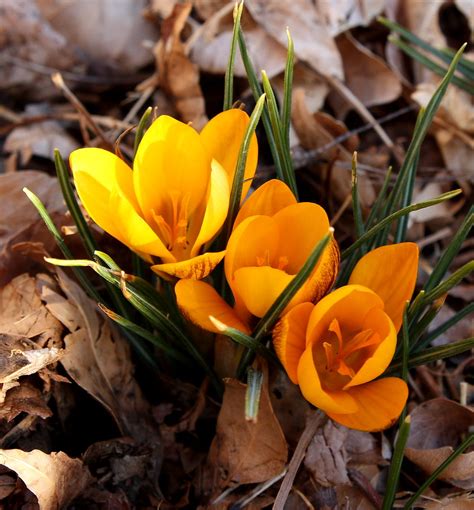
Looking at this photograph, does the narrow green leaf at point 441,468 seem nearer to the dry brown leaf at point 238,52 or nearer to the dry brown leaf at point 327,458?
the dry brown leaf at point 327,458

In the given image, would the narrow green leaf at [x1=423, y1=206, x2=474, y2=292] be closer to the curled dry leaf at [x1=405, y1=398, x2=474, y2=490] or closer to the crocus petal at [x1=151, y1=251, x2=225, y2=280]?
the curled dry leaf at [x1=405, y1=398, x2=474, y2=490]

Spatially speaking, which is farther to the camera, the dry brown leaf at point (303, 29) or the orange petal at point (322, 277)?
the dry brown leaf at point (303, 29)

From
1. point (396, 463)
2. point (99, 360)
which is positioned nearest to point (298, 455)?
point (396, 463)

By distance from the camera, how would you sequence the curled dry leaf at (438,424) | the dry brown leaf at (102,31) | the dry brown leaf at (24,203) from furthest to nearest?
1. the dry brown leaf at (102,31)
2. the dry brown leaf at (24,203)
3. the curled dry leaf at (438,424)

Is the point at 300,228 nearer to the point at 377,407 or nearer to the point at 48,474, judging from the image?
the point at 377,407

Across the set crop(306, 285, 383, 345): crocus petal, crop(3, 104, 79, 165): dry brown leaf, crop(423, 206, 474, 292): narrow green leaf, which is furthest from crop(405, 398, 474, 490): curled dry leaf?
crop(3, 104, 79, 165): dry brown leaf

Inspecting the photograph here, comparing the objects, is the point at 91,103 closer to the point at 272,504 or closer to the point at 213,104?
the point at 213,104

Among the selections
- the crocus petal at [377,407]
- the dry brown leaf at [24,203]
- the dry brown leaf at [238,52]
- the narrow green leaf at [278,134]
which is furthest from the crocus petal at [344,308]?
the dry brown leaf at [238,52]
